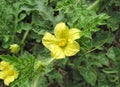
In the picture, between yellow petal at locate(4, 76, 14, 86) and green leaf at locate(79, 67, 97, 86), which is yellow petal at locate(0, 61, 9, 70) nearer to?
yellow petal at locate(4, 76, 14, 86)


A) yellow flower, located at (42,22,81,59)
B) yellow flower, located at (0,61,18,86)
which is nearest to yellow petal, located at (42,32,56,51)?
yellow flower, located at (42,22,81,59)

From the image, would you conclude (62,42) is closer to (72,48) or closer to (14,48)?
(72,48)

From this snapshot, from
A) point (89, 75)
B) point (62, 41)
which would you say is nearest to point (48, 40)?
point (62, 41)

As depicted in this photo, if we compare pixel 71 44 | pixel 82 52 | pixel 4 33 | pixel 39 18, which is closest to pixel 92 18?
pixel 71 44

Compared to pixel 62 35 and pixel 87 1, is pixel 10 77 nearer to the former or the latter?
pixel 62 35

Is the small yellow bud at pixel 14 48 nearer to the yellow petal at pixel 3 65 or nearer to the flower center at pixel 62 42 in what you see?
the yellow petal at pixel 3 65
